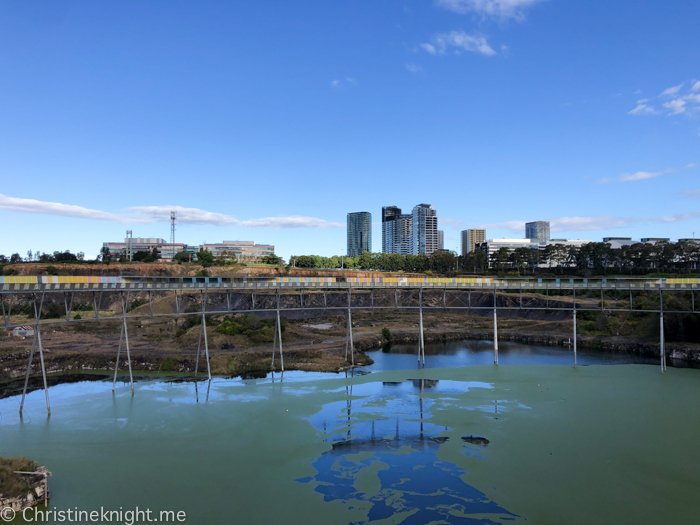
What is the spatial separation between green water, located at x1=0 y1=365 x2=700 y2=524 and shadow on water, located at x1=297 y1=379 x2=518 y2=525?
0.35 feet

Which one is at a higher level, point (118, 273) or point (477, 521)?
point (118, 273)

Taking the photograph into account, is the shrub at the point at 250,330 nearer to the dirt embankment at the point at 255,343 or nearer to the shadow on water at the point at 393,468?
the dirt embankment at the point at 255,343

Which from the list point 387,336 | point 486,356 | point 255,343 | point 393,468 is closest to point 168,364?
point 255,343

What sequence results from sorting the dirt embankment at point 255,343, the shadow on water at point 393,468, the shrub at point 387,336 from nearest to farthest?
the shadow on water at point 393,468 < the dirt embankment at point 255,343 < the shrub at point 387,336

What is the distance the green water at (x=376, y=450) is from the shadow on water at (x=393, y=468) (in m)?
0.11

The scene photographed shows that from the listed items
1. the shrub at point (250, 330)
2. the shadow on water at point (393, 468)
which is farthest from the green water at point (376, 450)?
the shrub at point (250, 330)

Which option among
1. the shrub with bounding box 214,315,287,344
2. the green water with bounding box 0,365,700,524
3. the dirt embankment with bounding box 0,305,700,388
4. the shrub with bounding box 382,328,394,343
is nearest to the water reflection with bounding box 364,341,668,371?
the shrub with bounding box 382,328,394,343

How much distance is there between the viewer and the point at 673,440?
2845 cm

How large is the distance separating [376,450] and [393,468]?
2.64 m

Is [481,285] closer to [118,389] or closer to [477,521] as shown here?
[477,521]

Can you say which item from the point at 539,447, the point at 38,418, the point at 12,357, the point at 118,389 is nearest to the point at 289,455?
the point at 539,447

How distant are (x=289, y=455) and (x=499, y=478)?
12081mm

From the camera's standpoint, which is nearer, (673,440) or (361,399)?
(673,440)

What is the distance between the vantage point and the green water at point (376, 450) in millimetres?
20828
